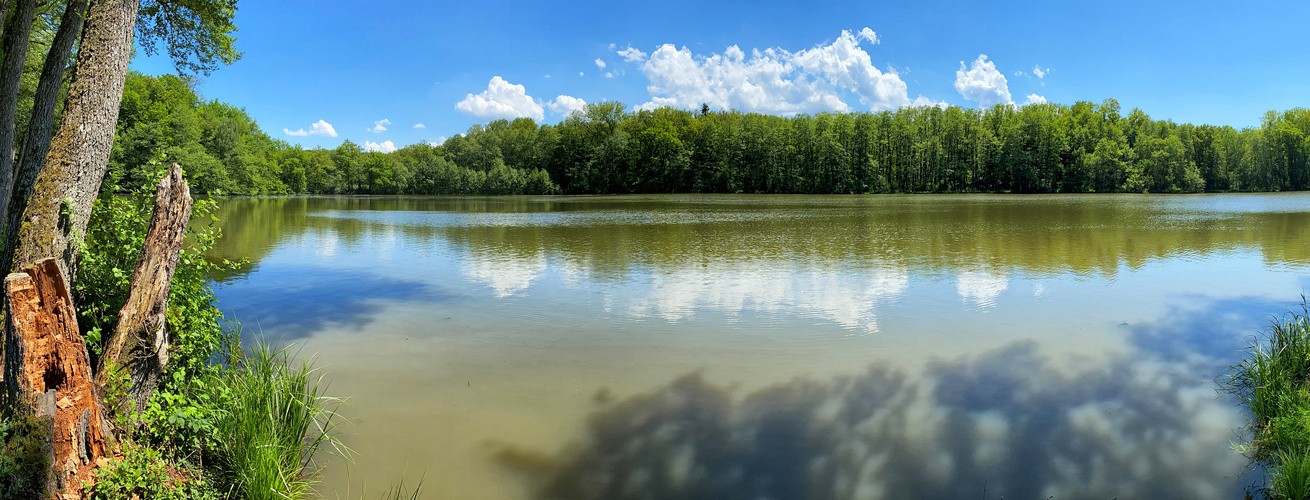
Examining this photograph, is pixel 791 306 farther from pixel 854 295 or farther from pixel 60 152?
pixel 60 152

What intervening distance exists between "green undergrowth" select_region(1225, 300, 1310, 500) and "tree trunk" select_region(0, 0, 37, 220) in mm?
10512

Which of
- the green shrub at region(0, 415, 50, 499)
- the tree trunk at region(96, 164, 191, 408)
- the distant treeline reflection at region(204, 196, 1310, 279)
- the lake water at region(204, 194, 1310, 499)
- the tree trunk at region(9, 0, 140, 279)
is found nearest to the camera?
the green shrub at region(0, 415, 50, 499)

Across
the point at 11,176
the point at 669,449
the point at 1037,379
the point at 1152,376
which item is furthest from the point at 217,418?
the point at 1152,376

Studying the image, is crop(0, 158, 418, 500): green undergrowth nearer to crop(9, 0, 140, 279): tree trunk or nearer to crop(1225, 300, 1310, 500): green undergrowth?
crop(9, 0, 140, 279): tree trunk

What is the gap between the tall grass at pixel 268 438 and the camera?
13.1 feet

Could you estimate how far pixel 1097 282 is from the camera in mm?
11672

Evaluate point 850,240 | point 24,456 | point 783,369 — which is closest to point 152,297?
point 24,456

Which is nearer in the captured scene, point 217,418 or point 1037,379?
point 217,418

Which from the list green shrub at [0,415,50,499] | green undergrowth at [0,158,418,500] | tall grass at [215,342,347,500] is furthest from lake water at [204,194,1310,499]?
green shrub at [0,415,50,499]

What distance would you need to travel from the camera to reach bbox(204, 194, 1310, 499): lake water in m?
4.54

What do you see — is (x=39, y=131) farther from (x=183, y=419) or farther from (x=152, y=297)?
(x=183, y=419)

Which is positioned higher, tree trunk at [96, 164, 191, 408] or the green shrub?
tree trunk at [96, 164, 191, 408]

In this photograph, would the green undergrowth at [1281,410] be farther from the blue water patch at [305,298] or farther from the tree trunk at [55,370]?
the blue water patch at [305,298]

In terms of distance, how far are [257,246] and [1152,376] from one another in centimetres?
1987
